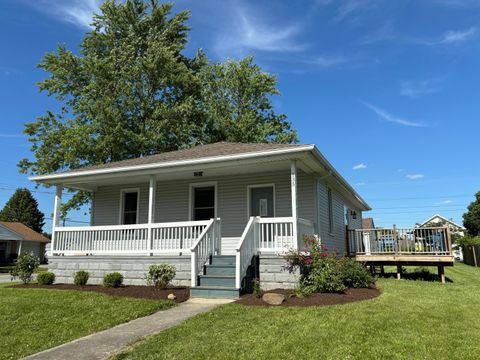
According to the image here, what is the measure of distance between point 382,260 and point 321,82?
1210 centimetres

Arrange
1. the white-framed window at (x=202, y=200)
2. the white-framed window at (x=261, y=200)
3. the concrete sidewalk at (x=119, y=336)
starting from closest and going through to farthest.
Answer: the concrete sidewalk at (x=119, y=336) → the white-framed window at (x=261, y=200) → the white-framed window at (x=202, y=200)

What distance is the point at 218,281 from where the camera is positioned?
29.2 feet

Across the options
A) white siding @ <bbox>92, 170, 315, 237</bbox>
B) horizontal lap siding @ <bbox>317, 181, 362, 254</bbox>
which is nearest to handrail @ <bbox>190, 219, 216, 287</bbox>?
white siding @ <bbox>92, 170, 315, 237</bbox>

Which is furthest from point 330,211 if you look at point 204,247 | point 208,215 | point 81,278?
point 81,278

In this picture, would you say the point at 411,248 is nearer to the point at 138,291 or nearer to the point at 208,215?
the point at 208,215

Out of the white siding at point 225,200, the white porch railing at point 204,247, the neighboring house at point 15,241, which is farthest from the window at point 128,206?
the neighboring house at point 15,241

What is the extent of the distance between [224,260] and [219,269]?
0.54 metres

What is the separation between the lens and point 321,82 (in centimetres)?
2170

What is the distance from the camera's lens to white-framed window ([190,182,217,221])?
1274cm

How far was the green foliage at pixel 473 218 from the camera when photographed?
56.3 metres

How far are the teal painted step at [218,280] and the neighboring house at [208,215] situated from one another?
0.07ft

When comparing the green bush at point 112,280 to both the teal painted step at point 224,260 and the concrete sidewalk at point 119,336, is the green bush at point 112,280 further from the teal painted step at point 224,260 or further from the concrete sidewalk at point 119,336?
the concrete sidewalk at point 119,336

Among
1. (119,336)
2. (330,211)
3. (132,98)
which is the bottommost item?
(119,336)

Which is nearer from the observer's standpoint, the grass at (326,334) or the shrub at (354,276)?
the grass at (326,334)
